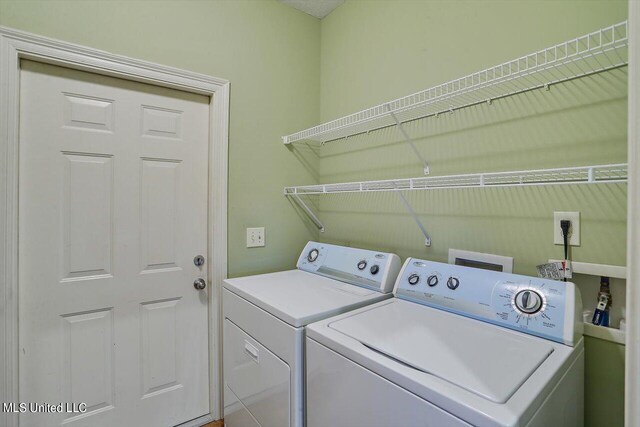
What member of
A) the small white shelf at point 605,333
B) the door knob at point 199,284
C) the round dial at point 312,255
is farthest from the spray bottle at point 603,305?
the door knob at point 199,284

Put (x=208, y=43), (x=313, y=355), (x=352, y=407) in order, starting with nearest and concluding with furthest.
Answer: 1. (x=352, y=407)
2. (x=313, y=355)
3. (x=208, y=43)

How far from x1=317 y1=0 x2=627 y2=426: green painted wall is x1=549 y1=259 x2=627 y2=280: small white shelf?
0.08ft

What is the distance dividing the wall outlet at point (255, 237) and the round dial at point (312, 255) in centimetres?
32

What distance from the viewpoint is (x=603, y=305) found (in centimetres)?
100

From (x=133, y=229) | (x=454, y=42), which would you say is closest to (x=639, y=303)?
(x=454, y=42)

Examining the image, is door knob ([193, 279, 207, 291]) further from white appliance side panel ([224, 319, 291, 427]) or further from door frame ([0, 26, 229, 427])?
door frame ([0, 26, 229, 427])

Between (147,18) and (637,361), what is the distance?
214 centimetres

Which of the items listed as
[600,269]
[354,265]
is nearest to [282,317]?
[354,265]

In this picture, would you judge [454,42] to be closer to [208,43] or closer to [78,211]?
[208,43]

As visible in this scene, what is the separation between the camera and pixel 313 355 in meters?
1.02

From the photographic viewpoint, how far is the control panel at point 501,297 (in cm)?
91

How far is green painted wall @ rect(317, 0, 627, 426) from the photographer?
1.01 metres

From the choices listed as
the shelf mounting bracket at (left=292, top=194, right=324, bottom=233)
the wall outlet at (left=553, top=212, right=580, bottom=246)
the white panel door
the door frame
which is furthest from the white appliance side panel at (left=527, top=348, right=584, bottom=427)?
the door frame

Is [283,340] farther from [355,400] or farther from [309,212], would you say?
[309,212]
